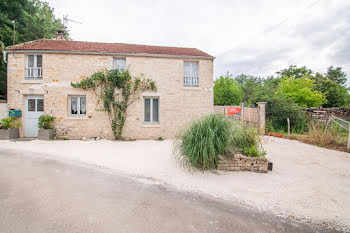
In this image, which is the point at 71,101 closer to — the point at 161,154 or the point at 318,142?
the point at 161,154

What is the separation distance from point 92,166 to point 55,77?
268 inches

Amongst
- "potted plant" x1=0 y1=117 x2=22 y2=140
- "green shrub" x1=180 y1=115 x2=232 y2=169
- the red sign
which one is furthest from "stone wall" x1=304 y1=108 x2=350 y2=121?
"potted plant" x1=0 y1=117 x2=22 y2=140

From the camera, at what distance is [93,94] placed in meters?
9.05

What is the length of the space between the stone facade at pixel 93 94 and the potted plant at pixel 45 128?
309 mm

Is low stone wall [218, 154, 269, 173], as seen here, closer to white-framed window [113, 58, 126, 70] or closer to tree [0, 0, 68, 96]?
white-framed window [113, 58, 126, 70]

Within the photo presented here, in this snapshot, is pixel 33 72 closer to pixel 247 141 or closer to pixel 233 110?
pixel 247 141

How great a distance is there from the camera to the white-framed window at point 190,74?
996 cm

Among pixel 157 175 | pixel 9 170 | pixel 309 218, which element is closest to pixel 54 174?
pixel 9 170

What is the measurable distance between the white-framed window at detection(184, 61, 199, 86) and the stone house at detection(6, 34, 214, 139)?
0.06m

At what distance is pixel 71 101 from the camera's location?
922cm

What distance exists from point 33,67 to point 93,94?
3709 mm

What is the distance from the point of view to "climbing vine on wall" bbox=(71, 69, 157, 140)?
8852 mm

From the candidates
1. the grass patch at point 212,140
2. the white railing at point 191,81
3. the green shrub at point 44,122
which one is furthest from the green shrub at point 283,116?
the green shrub at point 44,122

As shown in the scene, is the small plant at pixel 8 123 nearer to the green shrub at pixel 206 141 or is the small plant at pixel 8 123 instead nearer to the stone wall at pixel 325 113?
the green shrub at pixel 206 141
